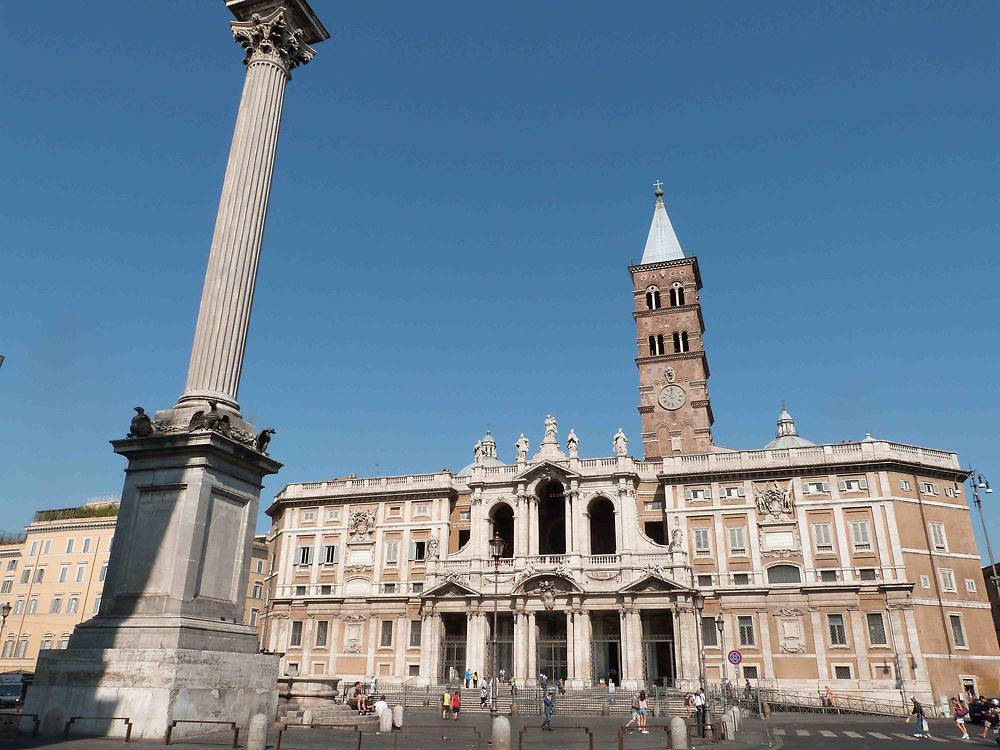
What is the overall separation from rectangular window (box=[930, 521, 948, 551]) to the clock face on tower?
67.4 feet

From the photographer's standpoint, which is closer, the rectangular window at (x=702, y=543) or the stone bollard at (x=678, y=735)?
the stone bollard at (x=678, y=735)

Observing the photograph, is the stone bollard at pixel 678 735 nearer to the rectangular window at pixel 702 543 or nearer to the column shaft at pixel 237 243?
the column shaft at pixel 237 243

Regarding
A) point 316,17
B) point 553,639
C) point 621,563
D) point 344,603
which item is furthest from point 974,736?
point 344,603

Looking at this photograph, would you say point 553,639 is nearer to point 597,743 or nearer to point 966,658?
point 966,658

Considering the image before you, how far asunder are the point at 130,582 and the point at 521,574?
37.2 metres

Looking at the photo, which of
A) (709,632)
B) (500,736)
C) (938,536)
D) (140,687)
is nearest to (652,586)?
(709,632)

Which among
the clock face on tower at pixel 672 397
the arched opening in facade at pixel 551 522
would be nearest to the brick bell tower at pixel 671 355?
the clock face on tower at pixel 672 397

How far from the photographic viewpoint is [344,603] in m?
53.8

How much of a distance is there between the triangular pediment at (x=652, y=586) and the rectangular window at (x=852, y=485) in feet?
40.7

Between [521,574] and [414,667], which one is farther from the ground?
[521,574]

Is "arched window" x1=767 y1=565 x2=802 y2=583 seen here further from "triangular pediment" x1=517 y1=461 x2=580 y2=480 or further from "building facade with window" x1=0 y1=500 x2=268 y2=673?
"building facade with window" x1=0 y1=500 x2=268 y2=673

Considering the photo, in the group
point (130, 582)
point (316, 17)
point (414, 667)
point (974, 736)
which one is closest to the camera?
point (130, 582)

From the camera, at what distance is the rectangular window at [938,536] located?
46469 mm

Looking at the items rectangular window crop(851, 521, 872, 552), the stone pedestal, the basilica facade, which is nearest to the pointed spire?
the basilica facade
